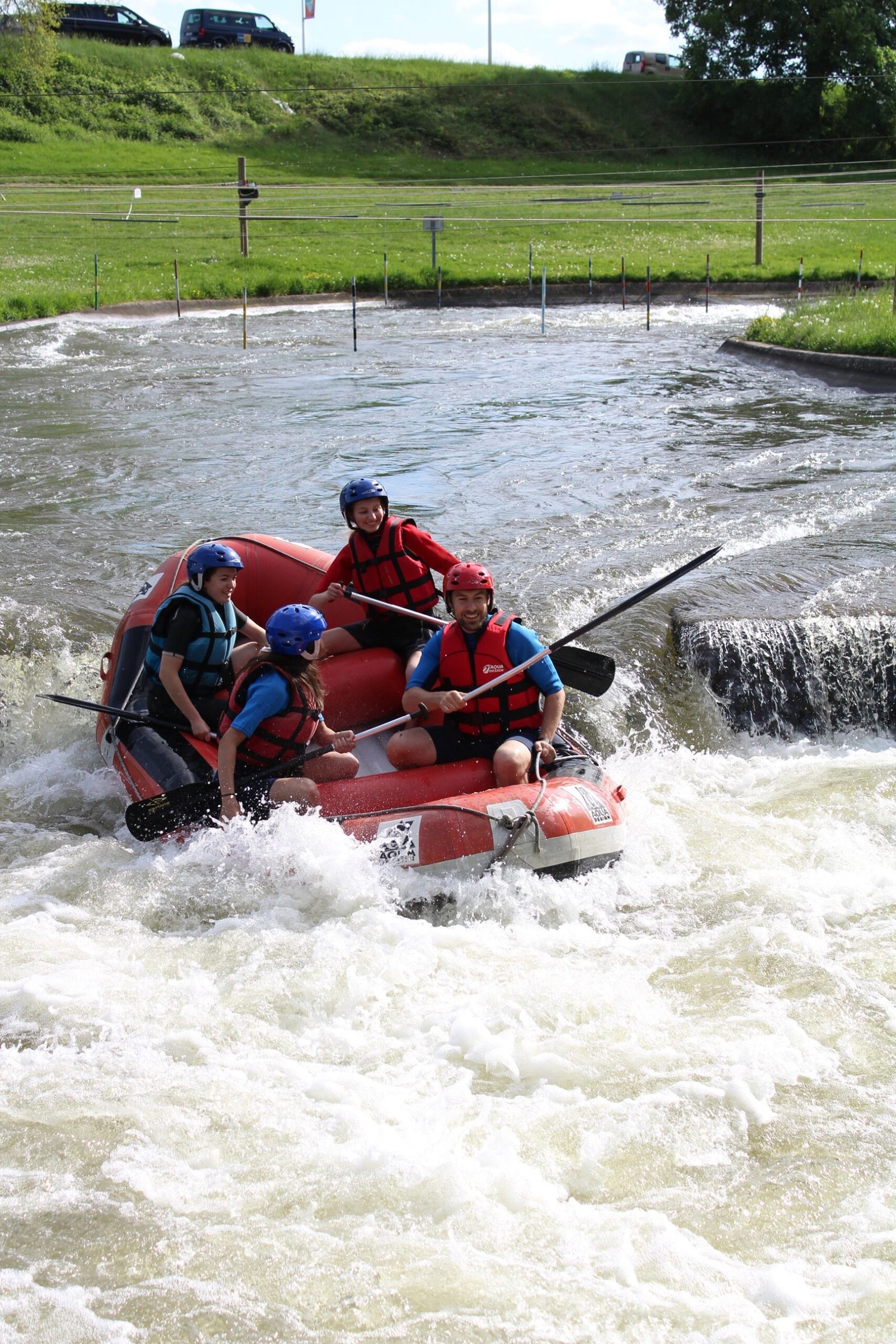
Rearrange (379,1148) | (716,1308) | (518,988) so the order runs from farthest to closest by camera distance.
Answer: (518,988) → (379,1148) → (716,1308)

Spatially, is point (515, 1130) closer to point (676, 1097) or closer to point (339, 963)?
point (676, 1097)

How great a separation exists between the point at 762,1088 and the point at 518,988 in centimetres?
98

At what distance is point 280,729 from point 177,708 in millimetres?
771

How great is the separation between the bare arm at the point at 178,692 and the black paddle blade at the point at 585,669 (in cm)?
168

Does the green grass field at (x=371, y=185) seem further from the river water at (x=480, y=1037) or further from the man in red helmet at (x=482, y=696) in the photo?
the man in red helmet at (x=482, y=696)

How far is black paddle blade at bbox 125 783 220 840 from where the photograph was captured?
18.9ft

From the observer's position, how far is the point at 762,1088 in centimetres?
427

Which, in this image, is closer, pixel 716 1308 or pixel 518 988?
pixel 716 1308

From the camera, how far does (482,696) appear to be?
6023mm

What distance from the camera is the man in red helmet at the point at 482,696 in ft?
19.4

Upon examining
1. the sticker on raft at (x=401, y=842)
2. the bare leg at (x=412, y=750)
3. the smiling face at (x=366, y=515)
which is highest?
the smiling face at (x=366, y=515)

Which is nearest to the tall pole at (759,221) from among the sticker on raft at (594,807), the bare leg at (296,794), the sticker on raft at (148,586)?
the sticker on raft at (148,586)

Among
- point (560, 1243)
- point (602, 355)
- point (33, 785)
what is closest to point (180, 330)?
point (602, 355)

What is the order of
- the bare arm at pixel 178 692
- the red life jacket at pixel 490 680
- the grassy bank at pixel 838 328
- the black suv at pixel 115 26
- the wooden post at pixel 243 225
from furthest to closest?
1. the black suv at pixel 115 26
2. the wooden post at pixel 243 225
3. the grassy bank at pixel 838 328
4. the bare arm at pixel 178 692
5. the red life jacket at pixel 490 680
